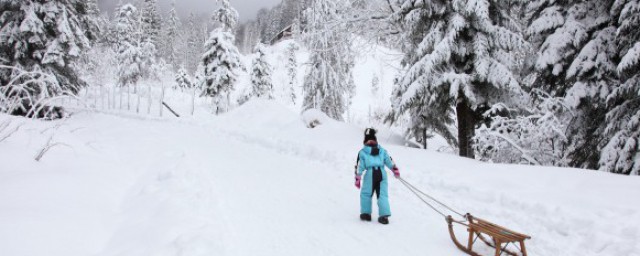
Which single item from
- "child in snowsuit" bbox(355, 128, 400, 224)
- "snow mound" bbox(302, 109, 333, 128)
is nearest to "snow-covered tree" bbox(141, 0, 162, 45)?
"snow mound" bbox(302, 109, 333, 128)

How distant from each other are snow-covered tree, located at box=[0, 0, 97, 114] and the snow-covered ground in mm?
9593

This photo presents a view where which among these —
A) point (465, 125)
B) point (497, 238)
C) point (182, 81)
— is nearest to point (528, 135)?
point (465, 125)

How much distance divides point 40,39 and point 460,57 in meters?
18.3

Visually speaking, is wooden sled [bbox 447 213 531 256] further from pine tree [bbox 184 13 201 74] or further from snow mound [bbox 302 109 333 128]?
pine tree [bbox 184 13 201 74]

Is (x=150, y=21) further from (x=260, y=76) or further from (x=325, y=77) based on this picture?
(x=325, y=77)

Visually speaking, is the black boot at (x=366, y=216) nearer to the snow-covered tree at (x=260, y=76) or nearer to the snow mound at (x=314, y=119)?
the snow mound at (x=314, y=119)

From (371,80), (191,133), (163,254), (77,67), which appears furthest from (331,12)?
(371,80)

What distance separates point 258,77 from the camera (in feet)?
141

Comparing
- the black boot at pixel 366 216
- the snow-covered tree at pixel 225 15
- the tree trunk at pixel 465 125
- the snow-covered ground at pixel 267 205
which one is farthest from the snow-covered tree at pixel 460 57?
the snow-covered tree at pixel 225 15

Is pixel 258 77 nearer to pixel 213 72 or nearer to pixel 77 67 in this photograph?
pixel 213 72

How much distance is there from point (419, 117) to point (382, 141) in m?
2.70

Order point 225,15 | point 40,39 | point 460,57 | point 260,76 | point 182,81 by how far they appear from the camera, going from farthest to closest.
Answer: point 182,81
point 260,76
point 225,15
point 40,39
point 460,57

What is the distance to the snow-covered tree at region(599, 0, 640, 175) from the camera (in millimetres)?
8484

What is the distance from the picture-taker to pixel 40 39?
17.8 metres
